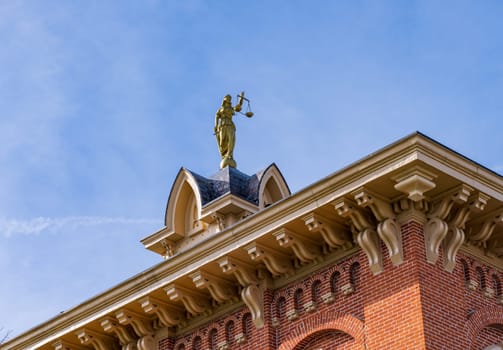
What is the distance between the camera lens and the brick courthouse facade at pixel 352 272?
1814cm

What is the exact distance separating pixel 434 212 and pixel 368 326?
2.10m

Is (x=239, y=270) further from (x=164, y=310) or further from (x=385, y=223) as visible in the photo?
(x=385, y=223)

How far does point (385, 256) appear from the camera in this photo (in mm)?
18734

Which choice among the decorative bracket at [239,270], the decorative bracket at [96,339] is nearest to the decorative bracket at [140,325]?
the decorative bracket at [96,339]

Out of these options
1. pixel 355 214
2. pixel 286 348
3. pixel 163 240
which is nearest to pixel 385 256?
pixel 355 214

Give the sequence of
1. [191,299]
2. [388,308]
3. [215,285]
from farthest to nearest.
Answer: [191,299], [215,285], [388,308]

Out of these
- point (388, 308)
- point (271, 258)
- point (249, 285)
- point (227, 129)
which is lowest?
point (388, 308)

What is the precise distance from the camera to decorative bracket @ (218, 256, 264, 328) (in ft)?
66.4

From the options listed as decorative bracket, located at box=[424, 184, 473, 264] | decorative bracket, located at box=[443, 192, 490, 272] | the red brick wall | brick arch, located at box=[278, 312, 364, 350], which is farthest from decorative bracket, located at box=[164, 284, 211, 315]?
decorative bracket, located at box=[443, 192, 490, 272]

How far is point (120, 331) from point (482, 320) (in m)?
7.20

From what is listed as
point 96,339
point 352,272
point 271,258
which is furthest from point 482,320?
point 96,339

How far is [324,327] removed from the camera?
63.1ft

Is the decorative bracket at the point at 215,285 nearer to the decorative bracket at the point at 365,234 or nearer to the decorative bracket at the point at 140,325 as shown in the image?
the decorative bracket at the point at 140,325

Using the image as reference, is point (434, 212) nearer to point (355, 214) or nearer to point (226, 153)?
point (355, 214)
